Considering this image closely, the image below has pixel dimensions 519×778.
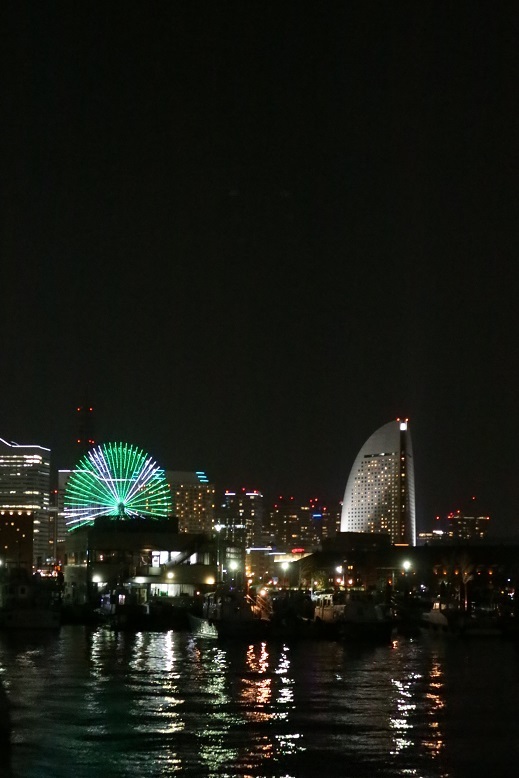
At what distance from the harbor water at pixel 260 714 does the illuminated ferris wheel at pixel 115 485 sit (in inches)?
1494

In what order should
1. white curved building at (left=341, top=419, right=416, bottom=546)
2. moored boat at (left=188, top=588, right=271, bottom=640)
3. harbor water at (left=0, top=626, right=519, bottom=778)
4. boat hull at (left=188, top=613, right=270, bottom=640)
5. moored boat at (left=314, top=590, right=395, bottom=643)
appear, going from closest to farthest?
harbor water at (left=0, top=626, right=519, bottom=778), boat hull at (left=188, top=613, right=270, bottom=640), moored boat at (left=188, top=588, right=271, bottom=640), moored boat at (left=314, top=590, right=395, bottom=643), white curved building at (left=341, top=419, right=416, bottom=546)

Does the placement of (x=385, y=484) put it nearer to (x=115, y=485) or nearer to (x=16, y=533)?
(x=16, y=533)

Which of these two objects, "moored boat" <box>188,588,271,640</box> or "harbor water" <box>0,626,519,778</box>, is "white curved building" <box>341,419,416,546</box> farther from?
"harbor water" <box>0,626,519,778</box>

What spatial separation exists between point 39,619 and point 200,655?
53.3 feet

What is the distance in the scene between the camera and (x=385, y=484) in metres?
158

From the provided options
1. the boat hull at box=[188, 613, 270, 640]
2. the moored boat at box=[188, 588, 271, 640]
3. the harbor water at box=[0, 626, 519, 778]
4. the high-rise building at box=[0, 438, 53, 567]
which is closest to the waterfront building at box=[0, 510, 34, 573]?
the high-rise building at box=[0, 438, 53, 567]

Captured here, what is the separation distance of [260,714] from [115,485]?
176 ft

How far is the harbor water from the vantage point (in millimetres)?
15547

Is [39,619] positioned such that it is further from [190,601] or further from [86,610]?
[190,601]

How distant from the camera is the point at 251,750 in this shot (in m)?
16.4

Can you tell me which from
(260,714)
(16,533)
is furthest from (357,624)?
(16,533)

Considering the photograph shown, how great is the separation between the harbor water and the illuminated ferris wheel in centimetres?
3796

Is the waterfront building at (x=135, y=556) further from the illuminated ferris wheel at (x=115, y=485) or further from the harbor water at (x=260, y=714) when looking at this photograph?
the harbor water at (x=260, y=714)

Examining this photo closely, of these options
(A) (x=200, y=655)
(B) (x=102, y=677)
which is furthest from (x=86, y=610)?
(B) (x=102, y=677)
